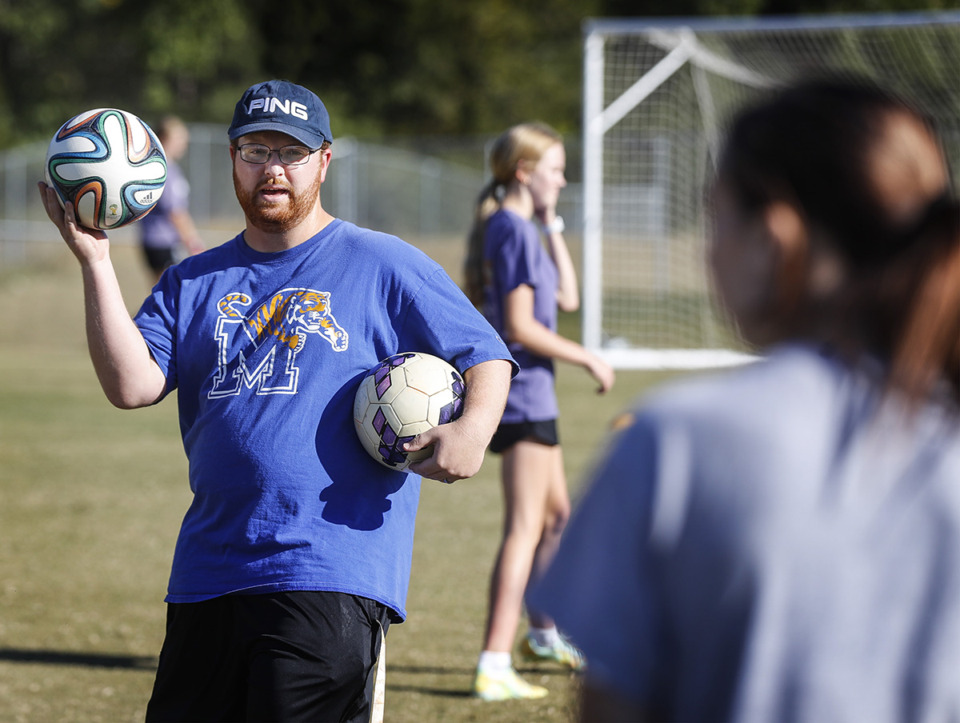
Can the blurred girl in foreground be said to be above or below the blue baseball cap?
below

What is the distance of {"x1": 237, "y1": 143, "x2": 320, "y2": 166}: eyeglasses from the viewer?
3.02m

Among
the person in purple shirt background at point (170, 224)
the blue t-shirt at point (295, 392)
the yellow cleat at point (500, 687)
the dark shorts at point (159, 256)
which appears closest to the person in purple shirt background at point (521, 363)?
the yellow cleat at point (500, 687)

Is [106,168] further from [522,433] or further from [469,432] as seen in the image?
[522,433]

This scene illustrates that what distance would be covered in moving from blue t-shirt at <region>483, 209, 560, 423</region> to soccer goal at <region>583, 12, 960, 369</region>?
902 centimetres

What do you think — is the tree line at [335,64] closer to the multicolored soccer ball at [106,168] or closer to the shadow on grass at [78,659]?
the shadow on grass at [78,659]

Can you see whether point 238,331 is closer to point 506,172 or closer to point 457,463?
point 457,463

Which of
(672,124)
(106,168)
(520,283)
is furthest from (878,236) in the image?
(672,124)

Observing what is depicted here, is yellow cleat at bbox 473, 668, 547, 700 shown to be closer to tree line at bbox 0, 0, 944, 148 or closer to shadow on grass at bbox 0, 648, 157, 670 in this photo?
shadow on grass at bbox 0, 648, 157, 670

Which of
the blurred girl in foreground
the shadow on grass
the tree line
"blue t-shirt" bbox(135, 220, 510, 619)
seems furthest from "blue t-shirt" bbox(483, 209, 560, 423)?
the tree line

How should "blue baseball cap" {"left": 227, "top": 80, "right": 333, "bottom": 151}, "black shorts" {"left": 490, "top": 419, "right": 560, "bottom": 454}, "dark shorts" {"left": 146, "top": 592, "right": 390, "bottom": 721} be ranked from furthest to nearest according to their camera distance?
1. "black shorts" {"left": 490, "top": 419, "right": 560, "bottom": 454}
2. "blue baseball cap" {"left": 227, "top": 80, "right": 333, "bottom": 151}
3. "dark shorts" {"left": 146, "top": 592, "right": 390, "bottom": 721}

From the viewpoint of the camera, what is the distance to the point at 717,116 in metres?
19.1

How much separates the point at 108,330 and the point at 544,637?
109 inches

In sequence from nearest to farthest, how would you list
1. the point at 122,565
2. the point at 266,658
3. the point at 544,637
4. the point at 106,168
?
the point at 266,658, the point at 106,168, the point at 544,637, the point at 122,565

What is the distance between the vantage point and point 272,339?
2900 mm
